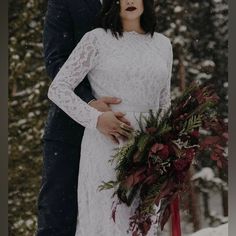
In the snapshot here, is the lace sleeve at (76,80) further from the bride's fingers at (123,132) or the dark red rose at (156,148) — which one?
the dark red rose at (156,148)

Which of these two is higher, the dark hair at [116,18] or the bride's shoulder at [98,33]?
the dark hair at [116,18]

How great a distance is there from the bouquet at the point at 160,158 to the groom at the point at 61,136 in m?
0.22

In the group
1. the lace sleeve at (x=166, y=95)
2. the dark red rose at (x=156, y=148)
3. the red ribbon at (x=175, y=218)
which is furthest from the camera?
the lace sleeve at (x=166, y=95)

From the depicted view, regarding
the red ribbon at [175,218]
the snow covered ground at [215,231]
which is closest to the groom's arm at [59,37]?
the red ribbon at [175,218]

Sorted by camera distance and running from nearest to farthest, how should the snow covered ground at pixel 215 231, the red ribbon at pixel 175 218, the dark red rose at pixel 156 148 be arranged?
the dark red rose at pixel 156 148 → the red ribbon at pixel 175 218 → the snow covered ground at pixel 215 231

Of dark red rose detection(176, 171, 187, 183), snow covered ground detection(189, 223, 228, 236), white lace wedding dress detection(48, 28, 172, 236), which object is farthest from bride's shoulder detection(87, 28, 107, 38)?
snow covered ground detection(189, 223, 228, 236)

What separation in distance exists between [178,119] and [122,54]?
302 mm

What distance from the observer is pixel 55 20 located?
7.60ft

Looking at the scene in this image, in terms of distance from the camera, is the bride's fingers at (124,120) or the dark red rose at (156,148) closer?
the dark red rose at (156,148)

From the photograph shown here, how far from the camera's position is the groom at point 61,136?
2.29 metres

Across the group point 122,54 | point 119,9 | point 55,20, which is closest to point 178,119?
point 122,54

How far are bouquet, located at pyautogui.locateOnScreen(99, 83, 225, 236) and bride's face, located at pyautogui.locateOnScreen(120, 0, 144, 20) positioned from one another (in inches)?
13.1

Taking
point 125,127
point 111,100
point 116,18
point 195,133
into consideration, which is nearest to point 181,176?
point 195,133

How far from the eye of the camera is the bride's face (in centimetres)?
221
